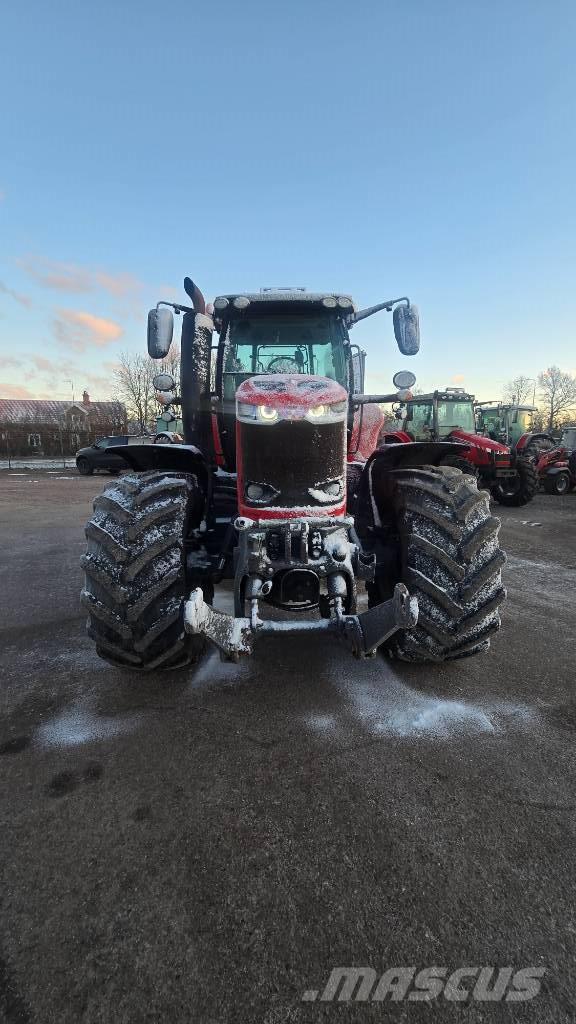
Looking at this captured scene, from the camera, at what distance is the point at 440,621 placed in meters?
2.55

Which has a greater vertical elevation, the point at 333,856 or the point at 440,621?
the point at 440,621

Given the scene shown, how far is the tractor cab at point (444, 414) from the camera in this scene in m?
13.2

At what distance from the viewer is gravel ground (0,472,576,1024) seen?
4.31 feet

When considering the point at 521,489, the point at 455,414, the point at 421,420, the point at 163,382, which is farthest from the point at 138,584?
the point at 455,414

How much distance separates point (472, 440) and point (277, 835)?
11.2m

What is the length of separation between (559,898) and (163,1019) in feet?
3.97

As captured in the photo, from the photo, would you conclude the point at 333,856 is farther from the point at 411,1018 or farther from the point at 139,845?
the point at 139,845

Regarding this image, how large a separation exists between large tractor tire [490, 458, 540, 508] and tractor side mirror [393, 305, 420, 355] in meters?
8.52

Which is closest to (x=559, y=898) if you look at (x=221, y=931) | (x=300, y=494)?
(x=221, y=931)

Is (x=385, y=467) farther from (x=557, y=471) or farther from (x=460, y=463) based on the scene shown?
(x=557, y=471)

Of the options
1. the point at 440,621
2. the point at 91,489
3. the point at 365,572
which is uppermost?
the point at 365,572

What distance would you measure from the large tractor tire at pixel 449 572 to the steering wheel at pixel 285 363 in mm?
1512

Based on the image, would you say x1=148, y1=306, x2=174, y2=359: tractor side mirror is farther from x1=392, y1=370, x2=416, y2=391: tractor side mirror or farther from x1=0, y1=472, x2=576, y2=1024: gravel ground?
x1=0, y1=472, x2=576, y2=1024: gravel ground

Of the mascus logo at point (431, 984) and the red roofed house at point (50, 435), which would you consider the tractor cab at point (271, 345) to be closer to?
the mascus logo at point (431, 984)
